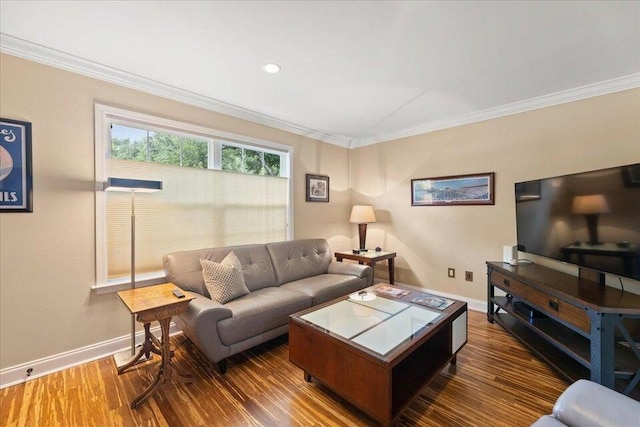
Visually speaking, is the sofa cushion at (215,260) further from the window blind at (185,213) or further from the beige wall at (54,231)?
the beige wall at (54,231)

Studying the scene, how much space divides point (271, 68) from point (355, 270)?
234 cm

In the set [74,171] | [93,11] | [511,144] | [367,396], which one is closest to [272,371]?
[367,396]

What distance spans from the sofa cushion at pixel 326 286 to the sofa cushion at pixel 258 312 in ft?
0.41

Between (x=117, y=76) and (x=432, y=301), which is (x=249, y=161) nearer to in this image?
(x=117, y=76)

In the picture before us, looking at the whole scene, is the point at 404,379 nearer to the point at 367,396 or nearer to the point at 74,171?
the point at 367,396

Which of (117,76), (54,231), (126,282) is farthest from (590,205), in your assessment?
(54,231)

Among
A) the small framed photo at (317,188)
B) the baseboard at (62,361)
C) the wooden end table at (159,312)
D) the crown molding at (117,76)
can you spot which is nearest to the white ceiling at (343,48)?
the crown molding at (117,76)

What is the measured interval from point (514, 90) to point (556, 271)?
179cm

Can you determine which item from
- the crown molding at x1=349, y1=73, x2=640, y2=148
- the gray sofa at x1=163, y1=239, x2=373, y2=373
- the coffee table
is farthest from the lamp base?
the crown molding at x1=349, y1=73, x2=640, y2=148

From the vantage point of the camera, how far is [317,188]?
419 centimetres

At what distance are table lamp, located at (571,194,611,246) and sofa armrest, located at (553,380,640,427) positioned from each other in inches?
56.5

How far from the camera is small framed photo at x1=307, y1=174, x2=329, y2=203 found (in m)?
4.07

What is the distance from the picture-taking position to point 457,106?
311 cm

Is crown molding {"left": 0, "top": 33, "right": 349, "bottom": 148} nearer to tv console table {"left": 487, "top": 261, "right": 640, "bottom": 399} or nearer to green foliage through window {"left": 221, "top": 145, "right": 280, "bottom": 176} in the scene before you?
green foliage through window {"left": 221, "top": 145, "right": 280, "bottom": 176}
